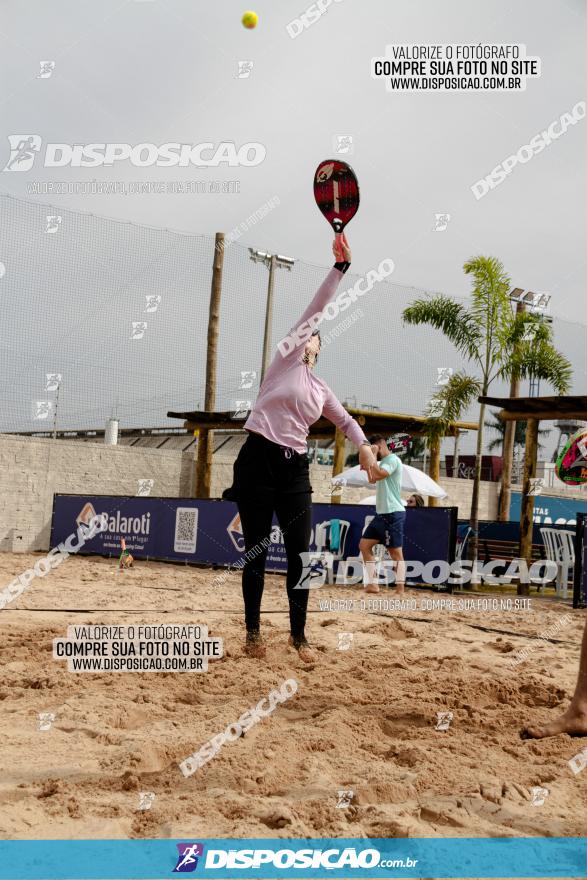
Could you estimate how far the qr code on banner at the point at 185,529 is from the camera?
13.4 meters

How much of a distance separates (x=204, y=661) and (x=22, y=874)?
2441 millimetres

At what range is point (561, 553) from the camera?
12.0 m

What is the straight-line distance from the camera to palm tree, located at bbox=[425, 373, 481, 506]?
14.5 m

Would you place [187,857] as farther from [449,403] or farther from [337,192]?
[449,403]

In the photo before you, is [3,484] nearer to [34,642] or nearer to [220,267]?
[220,267]

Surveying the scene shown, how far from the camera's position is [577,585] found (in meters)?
9.62

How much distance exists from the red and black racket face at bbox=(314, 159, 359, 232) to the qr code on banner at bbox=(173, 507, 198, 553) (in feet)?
30.0

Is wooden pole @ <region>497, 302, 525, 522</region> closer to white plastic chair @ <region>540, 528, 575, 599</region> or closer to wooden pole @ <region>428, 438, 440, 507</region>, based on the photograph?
A: wooden pole @ <region>428, 438, 440, 507</region>

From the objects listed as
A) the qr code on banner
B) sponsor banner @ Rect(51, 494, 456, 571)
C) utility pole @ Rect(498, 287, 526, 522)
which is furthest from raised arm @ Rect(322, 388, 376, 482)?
utility pole @ Rect(498, 287, 526, 522)

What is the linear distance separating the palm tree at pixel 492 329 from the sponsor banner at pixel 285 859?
11797 millimetres

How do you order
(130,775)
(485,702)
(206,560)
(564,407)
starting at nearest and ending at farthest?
1. (130,775)
2. (485,702)
3. (564,407)
4. (206,560)

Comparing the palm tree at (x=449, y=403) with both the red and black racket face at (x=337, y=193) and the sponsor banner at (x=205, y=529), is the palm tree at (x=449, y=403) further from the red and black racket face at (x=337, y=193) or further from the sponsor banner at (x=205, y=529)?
the red and black racket face at (x=337, y=193)

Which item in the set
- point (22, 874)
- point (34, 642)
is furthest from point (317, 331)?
point (22, 874)

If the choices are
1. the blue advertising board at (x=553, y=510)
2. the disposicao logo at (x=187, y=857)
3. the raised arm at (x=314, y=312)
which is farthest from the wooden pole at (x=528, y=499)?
the blue advertising board at (x=553, y=510)
